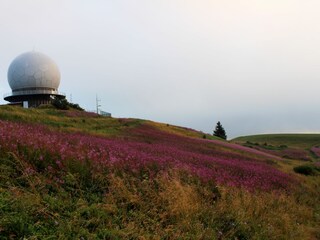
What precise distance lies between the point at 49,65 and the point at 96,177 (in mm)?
59424

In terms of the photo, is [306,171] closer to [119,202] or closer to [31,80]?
[119,202]

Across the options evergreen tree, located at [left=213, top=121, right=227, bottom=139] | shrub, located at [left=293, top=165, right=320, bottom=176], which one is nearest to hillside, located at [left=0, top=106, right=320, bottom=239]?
shrub, located at [left=293, top=165, right=320, bottom=176]

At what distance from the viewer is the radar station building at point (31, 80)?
58125mm

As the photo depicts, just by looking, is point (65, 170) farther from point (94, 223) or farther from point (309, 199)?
point (309, 199)

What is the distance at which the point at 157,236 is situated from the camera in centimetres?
466

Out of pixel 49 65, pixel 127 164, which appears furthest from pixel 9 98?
pixel 127 164

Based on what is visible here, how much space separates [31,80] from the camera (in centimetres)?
5800

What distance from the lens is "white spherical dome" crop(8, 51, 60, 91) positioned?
58125 mm

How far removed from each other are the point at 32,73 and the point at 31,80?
4.42ft

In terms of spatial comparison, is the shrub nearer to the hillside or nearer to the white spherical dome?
the hillside

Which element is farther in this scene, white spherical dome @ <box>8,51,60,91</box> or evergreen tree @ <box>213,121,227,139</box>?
evergreen tree @ <box>213,121,227,139</box>

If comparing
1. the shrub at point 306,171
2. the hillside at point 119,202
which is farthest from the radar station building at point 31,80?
the hillside at point 119,202

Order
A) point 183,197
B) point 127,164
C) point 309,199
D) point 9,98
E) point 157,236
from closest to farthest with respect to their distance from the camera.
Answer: point 157,236
point 183,197
point 127,164
point 309,199
point 9,98

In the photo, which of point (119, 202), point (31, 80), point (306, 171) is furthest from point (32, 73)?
point (119, 202)
